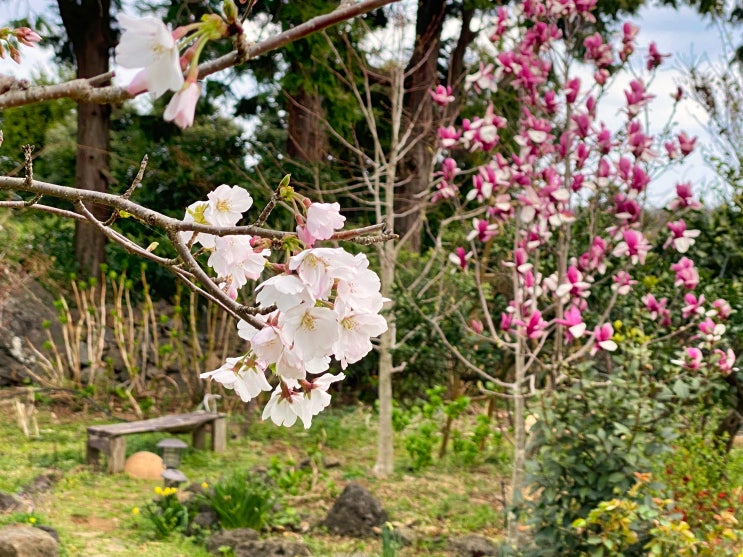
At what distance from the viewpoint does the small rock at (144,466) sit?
527 cm

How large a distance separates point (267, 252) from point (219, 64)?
44 cm

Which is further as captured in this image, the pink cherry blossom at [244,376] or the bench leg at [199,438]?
the bench leg at [199,438]

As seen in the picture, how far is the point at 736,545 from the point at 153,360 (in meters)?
5.69

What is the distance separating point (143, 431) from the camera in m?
5.49

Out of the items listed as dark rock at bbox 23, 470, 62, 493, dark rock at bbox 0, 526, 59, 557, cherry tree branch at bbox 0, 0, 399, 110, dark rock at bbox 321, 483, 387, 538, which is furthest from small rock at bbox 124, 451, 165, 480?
cherry tree branch at bbox 0, 0, 399, 110

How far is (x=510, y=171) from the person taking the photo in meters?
4.00

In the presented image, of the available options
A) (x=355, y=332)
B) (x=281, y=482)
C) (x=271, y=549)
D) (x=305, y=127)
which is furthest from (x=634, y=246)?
(x=305, y=127)

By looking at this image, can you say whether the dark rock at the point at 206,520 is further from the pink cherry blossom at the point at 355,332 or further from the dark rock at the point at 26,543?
the pink cherry blossom at the point at 355,332

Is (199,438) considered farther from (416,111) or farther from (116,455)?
(416,111)

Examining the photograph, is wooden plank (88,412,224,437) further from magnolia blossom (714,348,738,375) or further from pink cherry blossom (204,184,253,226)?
pink cherry blossom (204,184,253,226)

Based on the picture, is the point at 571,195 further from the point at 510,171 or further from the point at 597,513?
the point at 597,513

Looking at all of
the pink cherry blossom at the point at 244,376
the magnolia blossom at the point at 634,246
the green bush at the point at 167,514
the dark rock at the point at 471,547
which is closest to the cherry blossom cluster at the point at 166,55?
the pink cherry blossom at the point at 244,376

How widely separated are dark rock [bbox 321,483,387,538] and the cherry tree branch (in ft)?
11.4

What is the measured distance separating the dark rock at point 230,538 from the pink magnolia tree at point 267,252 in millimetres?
2710
